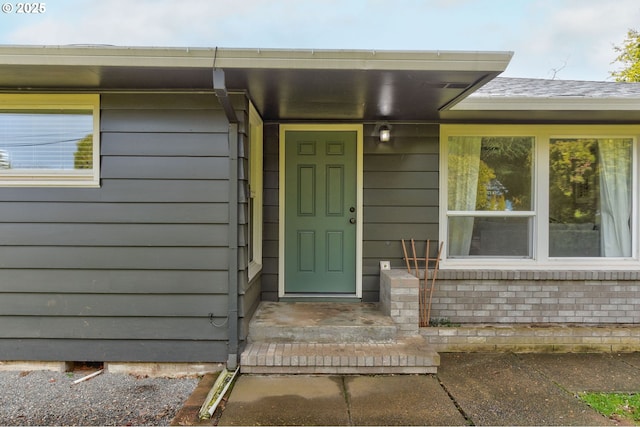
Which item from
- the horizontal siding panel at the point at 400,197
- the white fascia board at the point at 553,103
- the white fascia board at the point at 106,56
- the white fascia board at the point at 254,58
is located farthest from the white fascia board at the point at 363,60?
the horizontal siding panel at the point at 400,197

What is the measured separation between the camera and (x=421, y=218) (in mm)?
3721

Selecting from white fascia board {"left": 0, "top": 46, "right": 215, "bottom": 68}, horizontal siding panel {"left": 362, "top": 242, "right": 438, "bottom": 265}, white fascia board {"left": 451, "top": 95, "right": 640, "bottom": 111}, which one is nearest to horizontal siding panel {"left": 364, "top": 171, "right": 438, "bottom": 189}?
horizontal siding panel {"left": 362, "top": 242, "right": 438, "bottom": 265}

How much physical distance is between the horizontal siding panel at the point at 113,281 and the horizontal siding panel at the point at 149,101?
4.11ft

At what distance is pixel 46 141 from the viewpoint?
281 centimetres

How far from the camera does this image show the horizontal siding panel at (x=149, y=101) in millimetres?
2766

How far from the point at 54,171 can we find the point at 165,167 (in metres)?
0.86

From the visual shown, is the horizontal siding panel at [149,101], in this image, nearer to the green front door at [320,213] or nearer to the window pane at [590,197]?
the green front door at [320,213]

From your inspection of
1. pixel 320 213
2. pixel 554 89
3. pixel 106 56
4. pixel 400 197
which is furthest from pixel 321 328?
pixel 554 89

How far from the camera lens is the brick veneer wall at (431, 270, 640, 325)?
11.7ft

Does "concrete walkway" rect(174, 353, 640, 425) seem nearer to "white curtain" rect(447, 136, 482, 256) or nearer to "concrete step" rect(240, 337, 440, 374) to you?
"concrete step" rect(240, 337, 440, 374)

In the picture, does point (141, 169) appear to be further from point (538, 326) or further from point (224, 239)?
point (538, 326)

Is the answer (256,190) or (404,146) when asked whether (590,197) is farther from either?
(256,190)

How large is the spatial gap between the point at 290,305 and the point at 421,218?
5.22 ft

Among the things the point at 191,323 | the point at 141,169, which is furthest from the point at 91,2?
the point at 191,323
